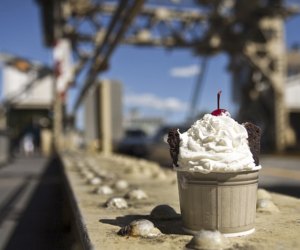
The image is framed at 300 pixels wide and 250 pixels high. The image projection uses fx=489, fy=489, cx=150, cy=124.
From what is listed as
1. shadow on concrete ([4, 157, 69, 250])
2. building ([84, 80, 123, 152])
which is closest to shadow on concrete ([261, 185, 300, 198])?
shadow on concrete ([4, 157, 69, 250])

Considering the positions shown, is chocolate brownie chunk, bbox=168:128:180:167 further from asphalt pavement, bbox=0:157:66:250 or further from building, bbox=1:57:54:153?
building, bbox=1:57:54:153

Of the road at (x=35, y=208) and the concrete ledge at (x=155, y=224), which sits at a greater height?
the concrete ledge at (x=155, y=224)

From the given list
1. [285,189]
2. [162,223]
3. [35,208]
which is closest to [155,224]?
[162,223]

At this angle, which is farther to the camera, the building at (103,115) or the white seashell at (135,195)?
the building at (103,115)

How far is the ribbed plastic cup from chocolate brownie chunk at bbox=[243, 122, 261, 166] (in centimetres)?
11

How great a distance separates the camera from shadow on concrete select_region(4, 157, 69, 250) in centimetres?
455

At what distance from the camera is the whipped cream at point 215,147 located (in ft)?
9.19

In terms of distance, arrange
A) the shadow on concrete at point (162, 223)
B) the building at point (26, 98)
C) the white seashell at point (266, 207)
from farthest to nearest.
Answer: the building at point (26, 98)
the white seashell at point (266, 207)
the shadow on concrete at point (162, 223)

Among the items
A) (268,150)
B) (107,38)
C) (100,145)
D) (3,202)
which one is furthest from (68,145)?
(3,202)

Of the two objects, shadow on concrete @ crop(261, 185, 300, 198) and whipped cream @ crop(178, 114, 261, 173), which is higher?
whipped cream @ crop(178, 114, 261, 173)

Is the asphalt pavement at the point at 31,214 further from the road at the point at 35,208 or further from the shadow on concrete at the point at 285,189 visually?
the shadow on concrete at the point at 285,189

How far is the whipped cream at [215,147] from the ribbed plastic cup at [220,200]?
51 millimetres

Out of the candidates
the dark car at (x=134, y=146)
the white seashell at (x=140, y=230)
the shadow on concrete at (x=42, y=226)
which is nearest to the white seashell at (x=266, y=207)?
the white seashell at (x=140, y=230)

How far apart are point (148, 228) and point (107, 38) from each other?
920 cm
